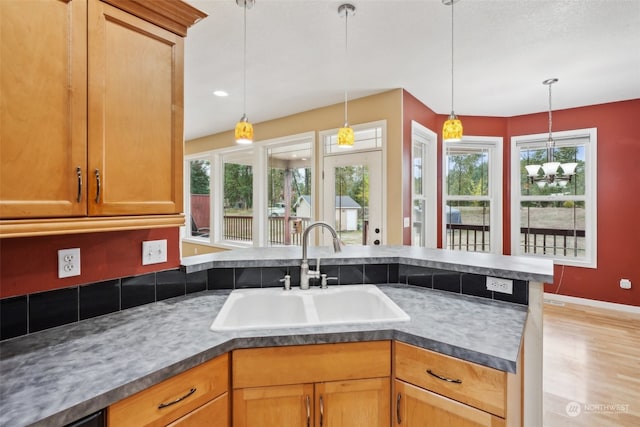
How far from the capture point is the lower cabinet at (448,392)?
1.04m

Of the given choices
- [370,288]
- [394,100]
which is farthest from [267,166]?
[370,288]

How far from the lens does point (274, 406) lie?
1157mm

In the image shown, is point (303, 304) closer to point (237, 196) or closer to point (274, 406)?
point (274, 406)

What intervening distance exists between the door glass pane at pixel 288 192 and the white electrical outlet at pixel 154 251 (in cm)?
289

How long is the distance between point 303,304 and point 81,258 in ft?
3.29

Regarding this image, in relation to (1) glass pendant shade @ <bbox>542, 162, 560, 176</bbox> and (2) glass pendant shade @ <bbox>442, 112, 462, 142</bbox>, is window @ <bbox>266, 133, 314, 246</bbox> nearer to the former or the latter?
(2) glass pendant shade @ <bbox>442, 112, 462, 142</bbox>

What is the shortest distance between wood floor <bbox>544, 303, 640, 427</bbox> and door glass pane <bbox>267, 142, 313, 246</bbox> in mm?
3099

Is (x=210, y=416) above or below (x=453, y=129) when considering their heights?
below

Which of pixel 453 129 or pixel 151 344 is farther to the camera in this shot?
pixel 453 129

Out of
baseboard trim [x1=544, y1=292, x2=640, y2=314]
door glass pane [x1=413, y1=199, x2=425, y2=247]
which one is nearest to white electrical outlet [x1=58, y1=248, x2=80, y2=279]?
door glass pane [x1=413, y1=199, x2=425, y2=247]

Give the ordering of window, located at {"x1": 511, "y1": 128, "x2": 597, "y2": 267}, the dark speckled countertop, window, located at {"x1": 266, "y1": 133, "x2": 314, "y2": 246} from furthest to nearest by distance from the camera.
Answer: window, located at {"x1": 266, "y1": 133, "x2": 314, "y2": 246}, window, located at {"x1": 511, "y1": 128, "x2": 597, "y2": 267}, the dark speckled countertop

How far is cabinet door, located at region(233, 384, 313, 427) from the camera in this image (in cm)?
115

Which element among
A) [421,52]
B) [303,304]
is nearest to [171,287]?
[303,304]

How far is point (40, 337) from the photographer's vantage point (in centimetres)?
114
